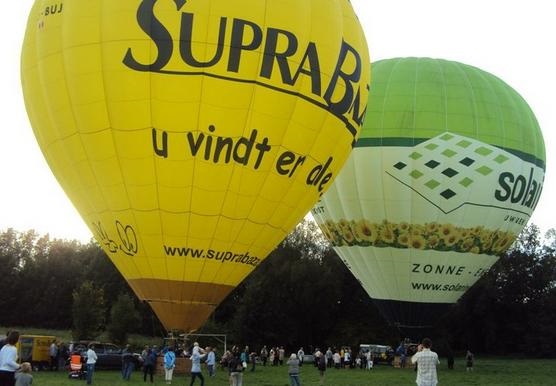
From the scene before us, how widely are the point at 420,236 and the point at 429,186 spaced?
4.67ft

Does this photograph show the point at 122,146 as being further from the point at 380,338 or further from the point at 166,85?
the point at 380,338

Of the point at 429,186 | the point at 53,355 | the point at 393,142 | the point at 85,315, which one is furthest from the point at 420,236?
the point at 85,315

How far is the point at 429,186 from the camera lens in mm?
20328

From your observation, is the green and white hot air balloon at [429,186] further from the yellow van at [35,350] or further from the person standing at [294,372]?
the yellow van at [35,350]

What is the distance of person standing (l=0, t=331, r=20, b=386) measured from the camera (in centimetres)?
704

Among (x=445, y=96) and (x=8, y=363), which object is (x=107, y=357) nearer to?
(x=445, y=96)

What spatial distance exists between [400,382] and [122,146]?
10.7 m

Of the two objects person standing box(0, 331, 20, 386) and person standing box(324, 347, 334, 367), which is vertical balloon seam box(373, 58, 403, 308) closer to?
person standing box(324, 347, 334, 367)

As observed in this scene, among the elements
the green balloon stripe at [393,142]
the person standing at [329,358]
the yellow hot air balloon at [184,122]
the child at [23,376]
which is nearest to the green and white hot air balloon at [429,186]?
the green balloon stripe at [393,142]

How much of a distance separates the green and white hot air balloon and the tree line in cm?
1570

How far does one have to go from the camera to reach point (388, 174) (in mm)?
20422

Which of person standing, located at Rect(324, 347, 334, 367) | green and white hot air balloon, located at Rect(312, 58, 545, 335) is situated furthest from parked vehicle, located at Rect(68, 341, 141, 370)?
person standing, located at Rect(324, 347, 334, 367)

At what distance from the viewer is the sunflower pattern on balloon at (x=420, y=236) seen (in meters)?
20.4

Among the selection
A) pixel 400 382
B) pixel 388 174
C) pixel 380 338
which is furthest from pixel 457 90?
pixel 380 338
